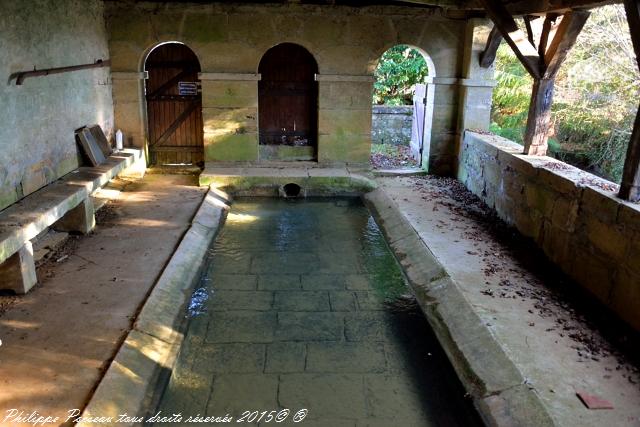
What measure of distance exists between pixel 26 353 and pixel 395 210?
5.01 metres

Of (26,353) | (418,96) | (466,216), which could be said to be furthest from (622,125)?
(26,353)

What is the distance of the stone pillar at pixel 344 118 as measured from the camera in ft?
30.8

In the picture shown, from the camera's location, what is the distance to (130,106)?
30.5 feet

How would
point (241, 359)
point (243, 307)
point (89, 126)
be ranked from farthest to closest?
point (89, 126), point (243, 307), point (241, 359)

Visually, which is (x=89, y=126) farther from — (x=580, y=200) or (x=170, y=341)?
(x=580, y=200)

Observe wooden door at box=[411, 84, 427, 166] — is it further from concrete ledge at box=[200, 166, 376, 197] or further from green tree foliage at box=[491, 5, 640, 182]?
green tree foliage at box=[491, 5, 640, 182]

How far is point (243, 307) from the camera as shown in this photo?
5203 mm

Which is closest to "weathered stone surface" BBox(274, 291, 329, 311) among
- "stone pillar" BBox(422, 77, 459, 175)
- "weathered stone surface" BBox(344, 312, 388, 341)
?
"weathered stone surface" BBox(344, 312, 388, 341)

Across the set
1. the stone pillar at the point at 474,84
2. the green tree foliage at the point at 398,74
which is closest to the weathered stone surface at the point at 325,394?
the stone pillar at the point at 474,84

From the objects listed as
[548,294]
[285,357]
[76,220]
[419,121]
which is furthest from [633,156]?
[419,121]

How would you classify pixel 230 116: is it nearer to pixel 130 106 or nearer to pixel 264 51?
pixel 264 51

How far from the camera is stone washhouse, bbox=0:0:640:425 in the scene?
4.80 metres

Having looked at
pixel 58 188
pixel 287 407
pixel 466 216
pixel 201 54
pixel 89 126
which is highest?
pixel 201 54

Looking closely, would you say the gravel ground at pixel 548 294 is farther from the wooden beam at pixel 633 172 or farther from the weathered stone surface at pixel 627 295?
the wooden beam at pixel 633 172
